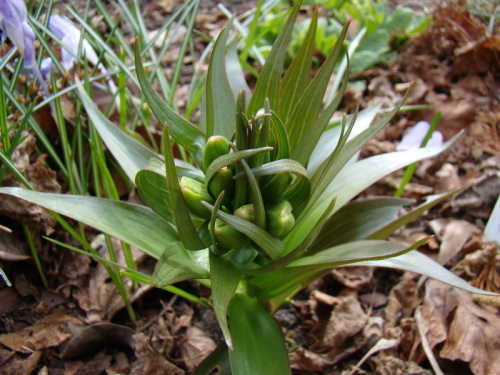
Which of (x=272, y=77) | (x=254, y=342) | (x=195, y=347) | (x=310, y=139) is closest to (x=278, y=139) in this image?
(x=310, y=139)

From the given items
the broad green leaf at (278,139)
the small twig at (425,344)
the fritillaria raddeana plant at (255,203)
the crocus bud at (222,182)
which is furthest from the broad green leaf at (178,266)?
the small twig at (425,344)

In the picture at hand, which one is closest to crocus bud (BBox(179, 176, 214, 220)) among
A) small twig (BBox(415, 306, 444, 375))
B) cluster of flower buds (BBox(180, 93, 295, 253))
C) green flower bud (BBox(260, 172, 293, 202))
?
cluster of flower buds (BBox(180, 93, 295, 253))

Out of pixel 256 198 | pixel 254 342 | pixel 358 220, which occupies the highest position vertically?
pixel 256 198

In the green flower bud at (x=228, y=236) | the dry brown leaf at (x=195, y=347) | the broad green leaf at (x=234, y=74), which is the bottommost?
the dry brown leaf at (x=195, y=347)

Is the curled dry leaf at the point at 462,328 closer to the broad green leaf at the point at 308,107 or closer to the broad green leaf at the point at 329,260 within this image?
the broad green leaf at the point at 329,260

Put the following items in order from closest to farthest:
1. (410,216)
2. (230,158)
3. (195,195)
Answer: (230,158) → (195,195) → (410,216)

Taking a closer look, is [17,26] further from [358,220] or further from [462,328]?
[462,328]
